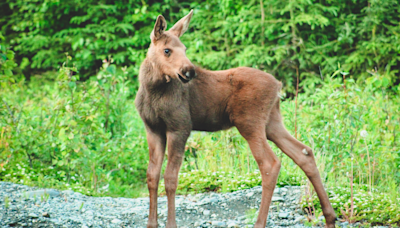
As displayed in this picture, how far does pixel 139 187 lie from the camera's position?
24.0 feet

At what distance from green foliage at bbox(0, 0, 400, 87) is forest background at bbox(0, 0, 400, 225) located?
0.14ft

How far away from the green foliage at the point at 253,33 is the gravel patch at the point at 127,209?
4.74 meters

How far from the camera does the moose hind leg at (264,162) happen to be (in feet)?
14.5

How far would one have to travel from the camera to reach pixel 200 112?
4.69 meters

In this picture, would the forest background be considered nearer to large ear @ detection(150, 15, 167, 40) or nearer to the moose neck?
the moose neck

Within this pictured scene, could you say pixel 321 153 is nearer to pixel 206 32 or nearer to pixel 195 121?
pixel 195 121

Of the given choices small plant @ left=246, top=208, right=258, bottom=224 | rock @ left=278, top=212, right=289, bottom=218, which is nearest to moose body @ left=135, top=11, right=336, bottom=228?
small plant @ left=246, top=208, right=258, bottom=224

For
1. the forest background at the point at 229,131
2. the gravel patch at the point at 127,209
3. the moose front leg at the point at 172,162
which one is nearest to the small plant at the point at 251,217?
the gravel patch at the point at 127,209

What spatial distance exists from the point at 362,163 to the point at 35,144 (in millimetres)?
4917

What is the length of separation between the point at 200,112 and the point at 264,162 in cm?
89

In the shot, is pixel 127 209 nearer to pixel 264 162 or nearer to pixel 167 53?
pixel 264 162

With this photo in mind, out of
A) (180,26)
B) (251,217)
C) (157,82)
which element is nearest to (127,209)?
(251,217)

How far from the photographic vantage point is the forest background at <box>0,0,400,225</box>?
5863 millimetres

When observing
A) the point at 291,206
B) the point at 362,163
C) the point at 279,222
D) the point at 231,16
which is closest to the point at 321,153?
the point at 362,163
